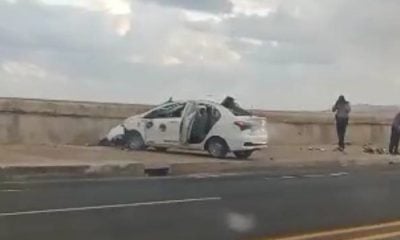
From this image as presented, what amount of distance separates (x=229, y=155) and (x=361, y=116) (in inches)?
520

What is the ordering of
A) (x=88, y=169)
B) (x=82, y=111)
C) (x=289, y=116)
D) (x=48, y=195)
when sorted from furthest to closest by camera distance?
1. (x=289, y=116)
2. (x=82, y=111)
3. (x=88, y=169)
4. (x=48, y=195)

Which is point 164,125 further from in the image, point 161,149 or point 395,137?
point 395,137

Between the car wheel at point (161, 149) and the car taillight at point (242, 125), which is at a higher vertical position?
the car taillight at point (242, 125)

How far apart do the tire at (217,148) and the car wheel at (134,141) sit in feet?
6.41

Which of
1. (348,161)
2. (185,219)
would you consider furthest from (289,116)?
(185,219)

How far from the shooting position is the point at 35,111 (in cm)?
2656

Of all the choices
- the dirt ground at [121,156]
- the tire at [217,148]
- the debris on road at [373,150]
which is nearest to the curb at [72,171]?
the dirt ground at [121,156]

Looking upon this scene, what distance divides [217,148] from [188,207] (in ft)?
39.6

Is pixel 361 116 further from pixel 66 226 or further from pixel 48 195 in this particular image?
pixel 66 226

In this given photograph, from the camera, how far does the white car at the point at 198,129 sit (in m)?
25.9

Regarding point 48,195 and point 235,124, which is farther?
point 235,124

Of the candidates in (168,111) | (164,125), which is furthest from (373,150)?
(164,125)

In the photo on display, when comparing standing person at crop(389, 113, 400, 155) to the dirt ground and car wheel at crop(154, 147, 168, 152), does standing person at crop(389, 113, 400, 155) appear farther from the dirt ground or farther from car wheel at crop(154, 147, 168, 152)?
car wheel at crop(154, 147, 168, 152)

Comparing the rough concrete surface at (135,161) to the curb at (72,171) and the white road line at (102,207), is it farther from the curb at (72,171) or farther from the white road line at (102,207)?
the white road line at (102,207)
